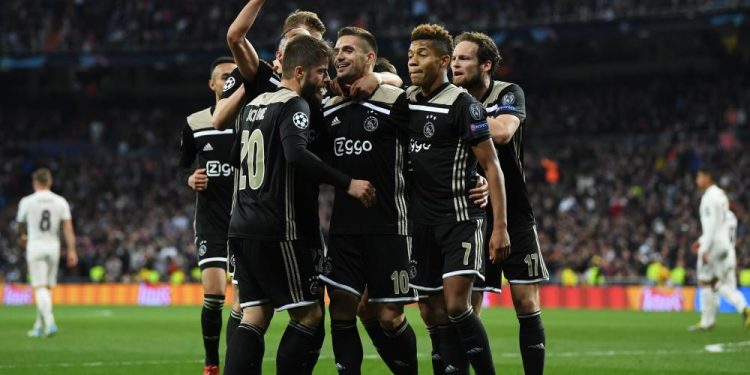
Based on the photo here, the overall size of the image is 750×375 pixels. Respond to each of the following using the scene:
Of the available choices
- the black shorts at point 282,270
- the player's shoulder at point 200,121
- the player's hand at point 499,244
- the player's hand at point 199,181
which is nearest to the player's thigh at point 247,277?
the black shorts at point 282,270

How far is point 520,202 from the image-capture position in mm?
8664

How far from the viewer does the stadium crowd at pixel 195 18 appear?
127 ft

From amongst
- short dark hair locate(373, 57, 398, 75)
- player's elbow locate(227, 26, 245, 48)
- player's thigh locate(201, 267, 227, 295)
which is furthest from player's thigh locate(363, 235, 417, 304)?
player's thigh locate(201, 267, 227, 295)

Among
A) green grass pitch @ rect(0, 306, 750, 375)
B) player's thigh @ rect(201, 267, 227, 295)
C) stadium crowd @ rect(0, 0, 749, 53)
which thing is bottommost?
green grass pitch @ rect(0, 306, 750, 375)

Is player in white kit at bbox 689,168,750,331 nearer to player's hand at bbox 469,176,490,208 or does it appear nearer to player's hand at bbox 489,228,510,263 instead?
player's hand at bbox 469,176,490,208

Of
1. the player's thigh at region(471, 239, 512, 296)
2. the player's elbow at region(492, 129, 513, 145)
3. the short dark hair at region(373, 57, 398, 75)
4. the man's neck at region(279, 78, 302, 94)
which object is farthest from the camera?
the short dark hair at region(373, 57, 398, 75)

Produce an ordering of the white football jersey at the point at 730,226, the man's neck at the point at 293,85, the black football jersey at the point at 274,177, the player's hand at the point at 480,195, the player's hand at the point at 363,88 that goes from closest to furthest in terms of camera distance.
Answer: the black football jersey at the point at 274,177 < the man's neck at the point at 293,85 < the player's hand at the point at 363,88 < the player's hand at the point at 480,195 < the white football jersey at the point at 730,226

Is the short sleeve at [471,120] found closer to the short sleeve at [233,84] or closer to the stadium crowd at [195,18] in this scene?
the short sleeve at [233,84]

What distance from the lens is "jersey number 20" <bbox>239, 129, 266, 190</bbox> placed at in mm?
7297

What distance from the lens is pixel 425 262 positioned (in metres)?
8.18

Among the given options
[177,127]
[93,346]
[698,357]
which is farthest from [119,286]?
[698,357]

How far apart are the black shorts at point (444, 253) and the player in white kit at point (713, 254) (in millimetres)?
9708

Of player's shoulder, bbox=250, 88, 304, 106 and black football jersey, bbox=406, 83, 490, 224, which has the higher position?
player's shoulder, bbox=250, 88, 304, 106

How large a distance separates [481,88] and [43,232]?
9.87 metres
